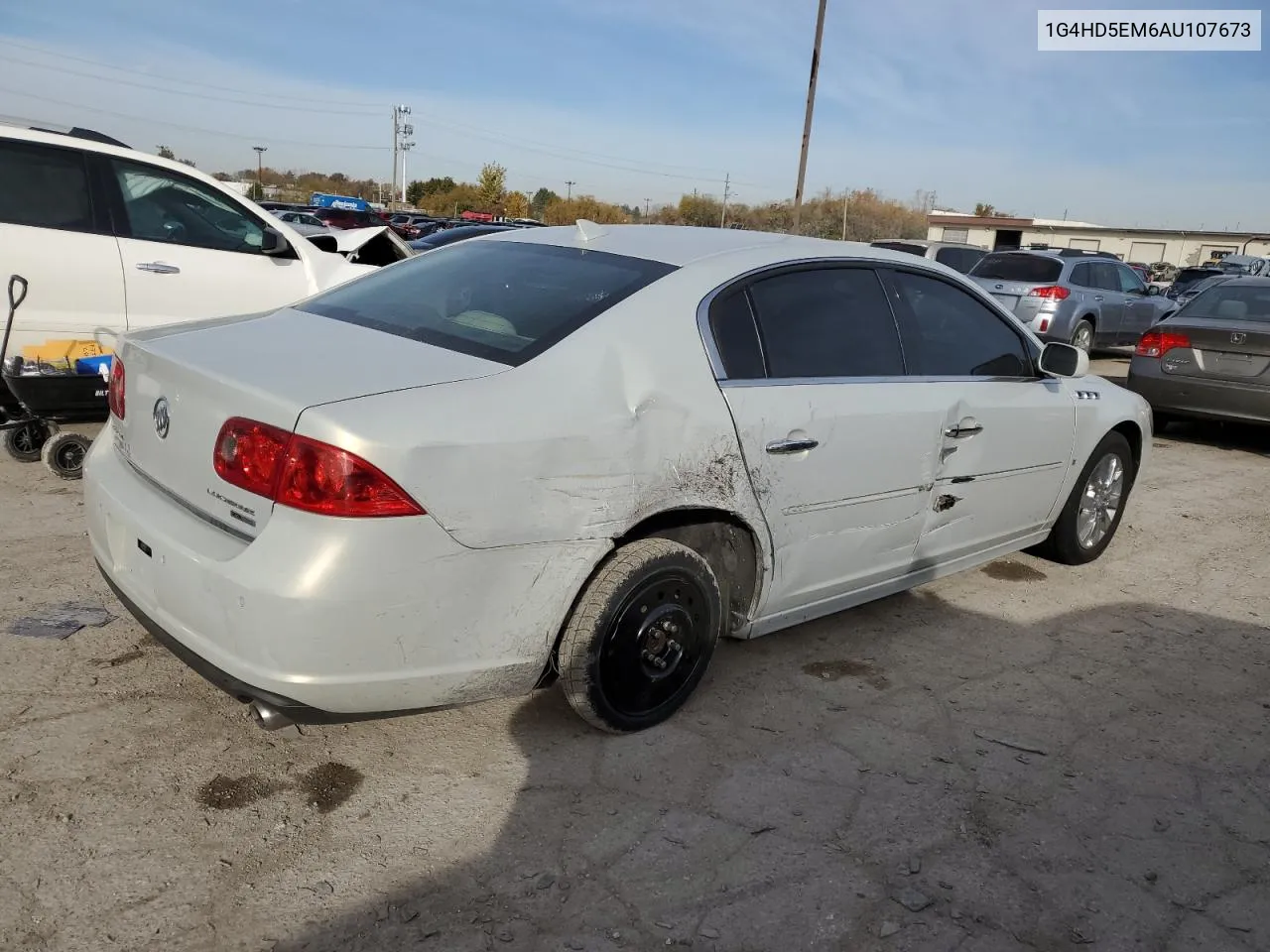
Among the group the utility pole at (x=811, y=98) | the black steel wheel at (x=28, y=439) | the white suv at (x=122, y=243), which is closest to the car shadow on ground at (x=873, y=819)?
the black steel wheel at (x=28, y=439)

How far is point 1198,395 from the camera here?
26.9 ft

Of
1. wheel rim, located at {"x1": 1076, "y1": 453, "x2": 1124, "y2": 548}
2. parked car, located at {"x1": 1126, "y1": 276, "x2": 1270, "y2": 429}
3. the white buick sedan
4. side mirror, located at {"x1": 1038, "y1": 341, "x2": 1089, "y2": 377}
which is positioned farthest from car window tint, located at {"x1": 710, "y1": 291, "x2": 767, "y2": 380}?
parked car, located at {"x1": 1126, "y1": 276, "x2": 1270, "y2": 429}

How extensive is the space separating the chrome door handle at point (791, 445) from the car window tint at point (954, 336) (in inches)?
29.4

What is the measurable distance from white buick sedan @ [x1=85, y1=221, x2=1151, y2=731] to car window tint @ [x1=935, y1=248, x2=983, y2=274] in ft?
36.7

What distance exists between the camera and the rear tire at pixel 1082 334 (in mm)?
13188

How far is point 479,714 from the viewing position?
321cm

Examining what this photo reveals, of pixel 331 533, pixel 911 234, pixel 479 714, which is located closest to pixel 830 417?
pixel 479 714

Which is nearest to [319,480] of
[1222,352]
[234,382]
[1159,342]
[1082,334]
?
[234,382]

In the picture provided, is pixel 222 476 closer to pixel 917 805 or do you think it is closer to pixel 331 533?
pixel 331 533

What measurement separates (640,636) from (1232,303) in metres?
7.87

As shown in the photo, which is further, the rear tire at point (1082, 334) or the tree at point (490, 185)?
the tree at point (490, 185)

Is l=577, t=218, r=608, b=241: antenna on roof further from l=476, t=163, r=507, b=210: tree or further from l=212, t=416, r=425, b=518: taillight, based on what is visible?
l=476, t=163, r=507, b=210: tree

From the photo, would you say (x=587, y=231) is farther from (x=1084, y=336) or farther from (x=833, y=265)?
(x=1084, y=336)

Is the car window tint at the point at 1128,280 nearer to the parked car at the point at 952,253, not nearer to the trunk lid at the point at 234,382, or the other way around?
the parked car at the point at 952,253
